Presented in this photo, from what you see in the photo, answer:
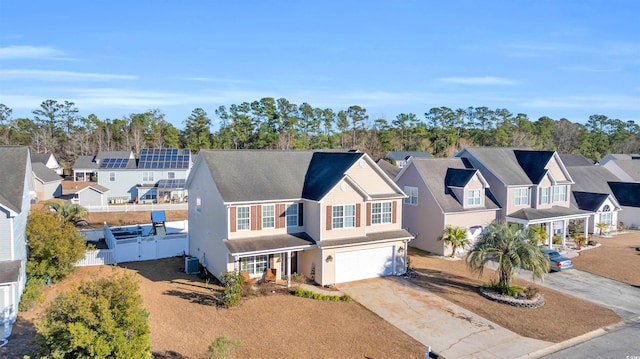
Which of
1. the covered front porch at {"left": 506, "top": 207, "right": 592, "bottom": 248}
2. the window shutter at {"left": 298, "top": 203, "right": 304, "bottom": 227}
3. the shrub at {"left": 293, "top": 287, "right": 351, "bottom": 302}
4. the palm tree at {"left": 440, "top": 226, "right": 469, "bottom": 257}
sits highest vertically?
the window shutter at {"left": 298, "top": 203, "right": 304, "bottom": 227}

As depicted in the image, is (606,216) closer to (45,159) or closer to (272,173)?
(272,173)

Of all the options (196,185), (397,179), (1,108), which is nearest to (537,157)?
(397,179)

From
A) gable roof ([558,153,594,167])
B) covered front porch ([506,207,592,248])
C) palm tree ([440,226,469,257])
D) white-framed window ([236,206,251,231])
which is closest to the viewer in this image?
white-framed window ([236,206,251,231])

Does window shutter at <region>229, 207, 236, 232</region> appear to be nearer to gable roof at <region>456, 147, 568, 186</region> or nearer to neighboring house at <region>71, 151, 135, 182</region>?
gable roof at <region>456, 147, 568, 186</region>

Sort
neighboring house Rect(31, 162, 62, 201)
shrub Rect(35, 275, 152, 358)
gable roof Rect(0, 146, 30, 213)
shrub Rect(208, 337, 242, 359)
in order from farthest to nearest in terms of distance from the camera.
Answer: neighboring house Rect(31, 162, 62, 201), gable roof Rect(0, 146, 30, 213), shrub Rect(208, 337, 242, 359), shrub Rect(35, 275, 152, 358)

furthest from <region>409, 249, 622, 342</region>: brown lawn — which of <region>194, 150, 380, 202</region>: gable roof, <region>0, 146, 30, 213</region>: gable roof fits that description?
<region>0, 146, 30, 213</region>: gable roof

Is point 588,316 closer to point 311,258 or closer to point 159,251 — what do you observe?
point 311,258

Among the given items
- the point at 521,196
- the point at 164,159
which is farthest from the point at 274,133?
the point at 521,196
